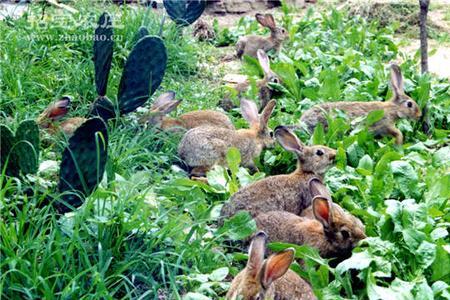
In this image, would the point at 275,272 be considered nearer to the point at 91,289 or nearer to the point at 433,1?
the point at 91,289

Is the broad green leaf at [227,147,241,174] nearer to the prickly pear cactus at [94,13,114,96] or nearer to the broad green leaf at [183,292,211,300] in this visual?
the prickly pear cactus at [94,13,114,96]

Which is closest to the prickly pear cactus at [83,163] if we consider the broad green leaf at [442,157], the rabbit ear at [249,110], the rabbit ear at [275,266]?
the rabbit ear at [275,266]

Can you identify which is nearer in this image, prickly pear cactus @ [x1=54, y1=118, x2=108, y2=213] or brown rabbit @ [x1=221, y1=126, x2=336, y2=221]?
prickly pear cactus @ [x1=54, y1=118, x2=108, y2=213]

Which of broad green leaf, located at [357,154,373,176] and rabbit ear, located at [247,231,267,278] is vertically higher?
rabbit ear, located at [247,231,267,278]

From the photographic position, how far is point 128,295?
3.70 meters

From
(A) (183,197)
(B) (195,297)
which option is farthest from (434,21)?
(B) (195,297)

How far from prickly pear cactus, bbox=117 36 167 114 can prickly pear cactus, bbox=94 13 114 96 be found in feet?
0.53

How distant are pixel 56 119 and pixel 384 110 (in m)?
2.43

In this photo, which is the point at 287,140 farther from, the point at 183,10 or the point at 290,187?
the point at 183,10

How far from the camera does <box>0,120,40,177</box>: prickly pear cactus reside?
4.20 meters

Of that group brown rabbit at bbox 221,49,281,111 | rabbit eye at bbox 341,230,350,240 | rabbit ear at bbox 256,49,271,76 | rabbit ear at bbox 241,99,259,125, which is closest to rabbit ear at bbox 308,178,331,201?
rabbit eye at bbox 341,230,350,240

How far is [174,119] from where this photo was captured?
6152 millimetres

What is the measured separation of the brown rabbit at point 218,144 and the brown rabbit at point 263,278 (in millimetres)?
1910

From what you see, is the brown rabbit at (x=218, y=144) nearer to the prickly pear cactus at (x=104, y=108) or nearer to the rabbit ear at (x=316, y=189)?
the prickly pear cactus at (x=104, y=108)
